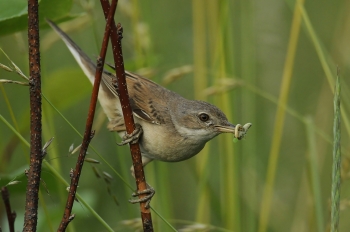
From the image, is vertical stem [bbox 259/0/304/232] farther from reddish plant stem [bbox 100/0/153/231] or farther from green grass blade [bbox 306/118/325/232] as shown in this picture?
reddish plant stem [bbox 100/0/153/231]

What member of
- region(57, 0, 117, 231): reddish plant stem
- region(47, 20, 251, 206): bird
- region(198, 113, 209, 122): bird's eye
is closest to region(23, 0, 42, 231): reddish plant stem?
region(57, 0, 117, 231): reddish plant stem

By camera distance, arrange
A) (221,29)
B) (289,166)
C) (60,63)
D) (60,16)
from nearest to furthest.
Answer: (60,16) < (221,29) < (289,166) < (60,63)

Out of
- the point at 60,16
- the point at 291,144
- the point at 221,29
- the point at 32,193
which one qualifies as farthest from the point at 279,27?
the point at 32,193

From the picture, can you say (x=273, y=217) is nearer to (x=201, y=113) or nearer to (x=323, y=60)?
(x=201, y=113)

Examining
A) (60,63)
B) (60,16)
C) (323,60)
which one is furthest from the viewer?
(60,63)

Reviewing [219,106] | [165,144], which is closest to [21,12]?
[165,144]

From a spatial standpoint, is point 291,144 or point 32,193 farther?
point 291,144

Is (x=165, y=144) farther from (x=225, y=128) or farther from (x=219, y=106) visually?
(x=219, y=106)
